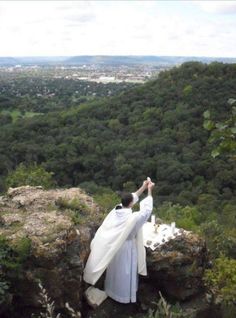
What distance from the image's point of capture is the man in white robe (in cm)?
690

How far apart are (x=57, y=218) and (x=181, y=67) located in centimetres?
5825

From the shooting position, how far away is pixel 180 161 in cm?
4581

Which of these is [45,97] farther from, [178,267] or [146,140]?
[178,267]

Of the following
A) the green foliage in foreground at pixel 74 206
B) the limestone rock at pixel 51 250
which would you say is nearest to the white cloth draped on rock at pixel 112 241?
the limestone rock at pixel 51 250

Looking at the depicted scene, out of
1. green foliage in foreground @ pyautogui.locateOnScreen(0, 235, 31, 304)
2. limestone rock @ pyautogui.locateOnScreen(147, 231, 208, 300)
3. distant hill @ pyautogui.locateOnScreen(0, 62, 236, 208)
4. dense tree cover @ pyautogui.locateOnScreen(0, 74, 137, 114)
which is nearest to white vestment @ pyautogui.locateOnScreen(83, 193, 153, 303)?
Answer: limestone rock @ pyautogui.locateOnScreen(147, 231, 208, 300)

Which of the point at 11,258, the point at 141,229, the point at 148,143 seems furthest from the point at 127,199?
the point at 148,143

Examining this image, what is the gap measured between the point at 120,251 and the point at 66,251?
2.59 feet

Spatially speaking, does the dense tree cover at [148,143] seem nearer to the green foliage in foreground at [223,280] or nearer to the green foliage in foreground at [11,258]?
the green foliage in foreground at [223,280]

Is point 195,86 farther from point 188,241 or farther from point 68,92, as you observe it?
point 68,92

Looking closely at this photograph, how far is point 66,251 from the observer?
22.7ft

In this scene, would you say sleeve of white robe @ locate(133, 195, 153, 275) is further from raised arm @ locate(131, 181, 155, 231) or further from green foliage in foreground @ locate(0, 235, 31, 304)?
green foliage in foreground @ locate(0, 235, 31, 304)

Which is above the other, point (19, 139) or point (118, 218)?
point (118, 218)

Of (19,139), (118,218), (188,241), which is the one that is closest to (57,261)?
(118,218)

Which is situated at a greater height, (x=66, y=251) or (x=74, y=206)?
(x=74, y=206)
